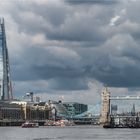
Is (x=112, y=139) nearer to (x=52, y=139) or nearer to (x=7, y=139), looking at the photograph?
(x=52, y=139)

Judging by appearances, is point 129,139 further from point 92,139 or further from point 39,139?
point 39,139

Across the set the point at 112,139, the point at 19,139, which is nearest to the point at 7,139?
the point at 19,139

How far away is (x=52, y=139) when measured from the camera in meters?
121

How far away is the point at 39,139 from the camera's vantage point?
11819 centimetres

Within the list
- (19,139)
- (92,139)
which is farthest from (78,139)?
(19,139)

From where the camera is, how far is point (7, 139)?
389 feet

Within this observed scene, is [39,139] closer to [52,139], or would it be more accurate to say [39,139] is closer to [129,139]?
[52,139]

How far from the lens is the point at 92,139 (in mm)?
121938

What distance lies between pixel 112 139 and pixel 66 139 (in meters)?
8.38

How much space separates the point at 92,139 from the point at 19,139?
43.6ft

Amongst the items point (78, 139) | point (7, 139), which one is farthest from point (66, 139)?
point (7, 139)

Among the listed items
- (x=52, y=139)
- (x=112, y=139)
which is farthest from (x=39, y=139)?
(x=112, y=139)

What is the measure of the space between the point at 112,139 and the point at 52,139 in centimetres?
1081

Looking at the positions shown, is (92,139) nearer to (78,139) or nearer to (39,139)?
(78,139)
